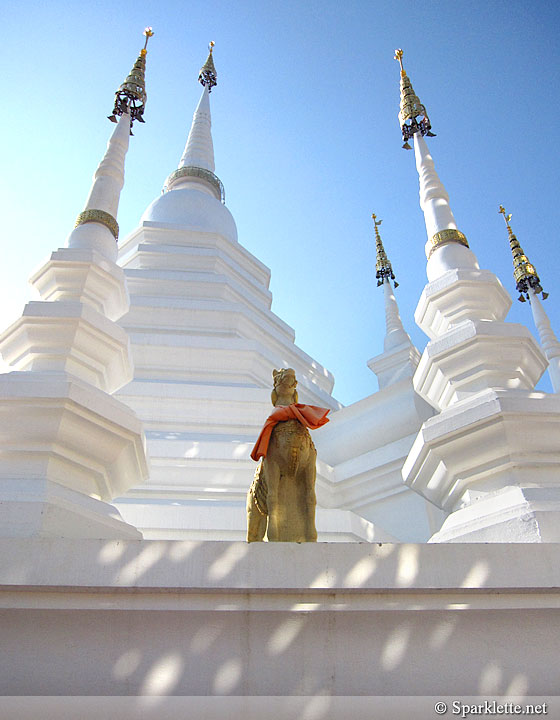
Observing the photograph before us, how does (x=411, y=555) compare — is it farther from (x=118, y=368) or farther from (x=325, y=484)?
(x=325, y=484)

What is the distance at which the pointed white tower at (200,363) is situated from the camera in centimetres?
743

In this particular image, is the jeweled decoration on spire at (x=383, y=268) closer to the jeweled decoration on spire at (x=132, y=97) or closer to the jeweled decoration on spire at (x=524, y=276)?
the jeweled decoration on spire at (x=524, y=276)

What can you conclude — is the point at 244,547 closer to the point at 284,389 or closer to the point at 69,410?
the point at 284,389

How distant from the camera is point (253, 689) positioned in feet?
9.20

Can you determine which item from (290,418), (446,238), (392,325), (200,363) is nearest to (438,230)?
(446,238)

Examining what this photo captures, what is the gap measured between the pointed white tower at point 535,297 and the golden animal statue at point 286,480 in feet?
30.3

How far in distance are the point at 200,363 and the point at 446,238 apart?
5.28m

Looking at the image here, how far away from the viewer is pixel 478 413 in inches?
176

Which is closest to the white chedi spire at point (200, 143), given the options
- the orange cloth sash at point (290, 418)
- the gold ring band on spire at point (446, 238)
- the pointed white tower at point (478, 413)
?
the gold ring band on spire at point (446, 238)

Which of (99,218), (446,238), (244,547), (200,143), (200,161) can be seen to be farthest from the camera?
(200,143)

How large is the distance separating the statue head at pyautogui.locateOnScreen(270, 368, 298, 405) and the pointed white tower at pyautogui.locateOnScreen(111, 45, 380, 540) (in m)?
2.75

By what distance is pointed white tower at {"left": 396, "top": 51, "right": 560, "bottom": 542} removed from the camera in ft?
13.0

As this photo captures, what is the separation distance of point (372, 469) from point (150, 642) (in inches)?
267

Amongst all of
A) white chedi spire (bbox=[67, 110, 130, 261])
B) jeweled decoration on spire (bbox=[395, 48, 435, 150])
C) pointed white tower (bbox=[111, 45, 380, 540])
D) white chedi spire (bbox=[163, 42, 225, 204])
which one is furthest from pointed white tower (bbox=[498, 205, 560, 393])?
white chedi spire (bbox=[67, 110, 130, 261])
